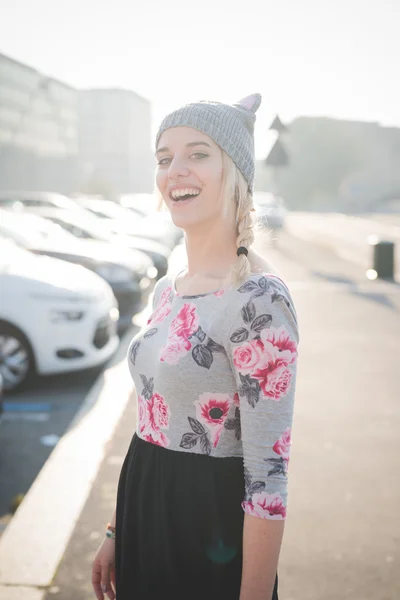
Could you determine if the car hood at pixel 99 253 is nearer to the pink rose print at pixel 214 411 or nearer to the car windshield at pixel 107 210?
the pink rose print at pixel 214 411

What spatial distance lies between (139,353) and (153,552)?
1.77 feet

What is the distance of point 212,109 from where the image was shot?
6.09 ft

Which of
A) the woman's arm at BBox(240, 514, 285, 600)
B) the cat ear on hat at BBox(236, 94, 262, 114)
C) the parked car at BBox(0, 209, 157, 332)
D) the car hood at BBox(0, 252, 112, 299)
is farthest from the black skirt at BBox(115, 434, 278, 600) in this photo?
the parked car at BBox(0, 209, 157, 332)

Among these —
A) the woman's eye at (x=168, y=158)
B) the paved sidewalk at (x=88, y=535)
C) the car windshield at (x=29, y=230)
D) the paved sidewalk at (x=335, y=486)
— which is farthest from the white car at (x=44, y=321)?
the woman's eye at (x=168, y=158)

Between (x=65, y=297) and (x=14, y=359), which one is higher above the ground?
(x=65, y=297)

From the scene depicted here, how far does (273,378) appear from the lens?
5.21ft

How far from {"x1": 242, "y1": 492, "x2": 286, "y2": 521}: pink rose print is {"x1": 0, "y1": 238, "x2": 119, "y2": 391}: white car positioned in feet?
15.7

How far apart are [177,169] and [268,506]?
2.98ft

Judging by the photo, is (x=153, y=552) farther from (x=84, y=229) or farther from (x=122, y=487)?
(x=84, y=229)

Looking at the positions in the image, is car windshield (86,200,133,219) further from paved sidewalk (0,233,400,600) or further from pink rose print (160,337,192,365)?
pink rose print (160,337,192,365)

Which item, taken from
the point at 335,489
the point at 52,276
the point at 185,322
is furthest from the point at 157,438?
the point at 52,276

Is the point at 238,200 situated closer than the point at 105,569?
Yes

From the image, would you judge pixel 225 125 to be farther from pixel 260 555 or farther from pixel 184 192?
pixel 260 555

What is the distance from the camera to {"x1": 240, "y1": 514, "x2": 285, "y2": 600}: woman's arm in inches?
63.2
